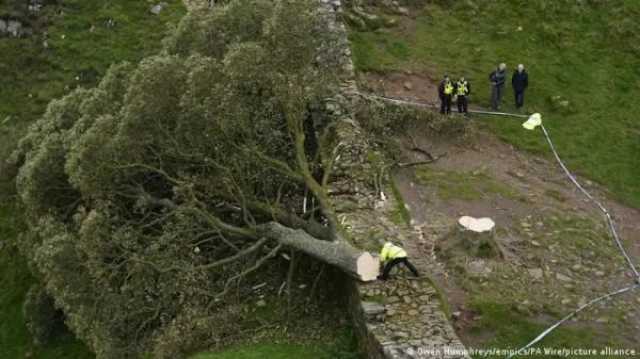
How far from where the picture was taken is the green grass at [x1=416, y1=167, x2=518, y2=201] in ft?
75.7

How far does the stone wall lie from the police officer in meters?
0.29

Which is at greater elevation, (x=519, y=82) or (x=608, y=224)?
(x=519, y=82)

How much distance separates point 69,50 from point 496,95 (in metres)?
21.1

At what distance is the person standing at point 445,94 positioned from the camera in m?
26.1

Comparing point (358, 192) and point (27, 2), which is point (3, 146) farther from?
point (358, 192)

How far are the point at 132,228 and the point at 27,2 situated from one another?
69.0 ft

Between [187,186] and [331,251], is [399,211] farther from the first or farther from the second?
[187,186]

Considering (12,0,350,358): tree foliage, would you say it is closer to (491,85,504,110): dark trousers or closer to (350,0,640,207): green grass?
(491,85,504,110): dark trousers

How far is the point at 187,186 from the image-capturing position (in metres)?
20.3

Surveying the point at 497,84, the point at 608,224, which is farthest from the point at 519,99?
the point at 608,224

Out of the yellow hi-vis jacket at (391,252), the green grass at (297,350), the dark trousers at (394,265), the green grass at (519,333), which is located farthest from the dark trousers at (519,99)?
the green grass at (297,350)

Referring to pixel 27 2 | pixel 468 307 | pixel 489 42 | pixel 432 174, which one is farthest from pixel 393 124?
pixel 27 2

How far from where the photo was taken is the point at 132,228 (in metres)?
21.2

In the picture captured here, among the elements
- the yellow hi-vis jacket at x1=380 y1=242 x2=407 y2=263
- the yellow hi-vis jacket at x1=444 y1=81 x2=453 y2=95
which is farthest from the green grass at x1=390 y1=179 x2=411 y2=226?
the yellow hi-vis jacket at x1=444 y1=81 x2=453 y2=95
